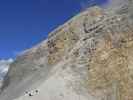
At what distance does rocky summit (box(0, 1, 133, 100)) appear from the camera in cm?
3509

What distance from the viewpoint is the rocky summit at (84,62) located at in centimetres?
3509

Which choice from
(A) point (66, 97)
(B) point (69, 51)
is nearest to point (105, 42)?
(B) point (69, 51)

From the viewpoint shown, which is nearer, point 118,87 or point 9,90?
point 118,87

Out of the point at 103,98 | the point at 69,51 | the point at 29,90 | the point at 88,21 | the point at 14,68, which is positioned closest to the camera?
the point at 103,98

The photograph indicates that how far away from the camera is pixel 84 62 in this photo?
3819 centimetres

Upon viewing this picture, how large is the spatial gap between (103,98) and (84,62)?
17.9ft

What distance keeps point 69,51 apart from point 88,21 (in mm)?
5417

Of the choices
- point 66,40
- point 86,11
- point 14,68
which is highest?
point 86,11

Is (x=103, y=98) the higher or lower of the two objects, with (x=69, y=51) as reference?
lower

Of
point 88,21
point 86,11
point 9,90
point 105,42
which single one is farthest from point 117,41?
point 9,90

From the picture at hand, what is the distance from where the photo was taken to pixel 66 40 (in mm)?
43688

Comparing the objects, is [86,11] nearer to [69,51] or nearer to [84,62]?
[69,51]

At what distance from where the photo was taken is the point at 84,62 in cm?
3819

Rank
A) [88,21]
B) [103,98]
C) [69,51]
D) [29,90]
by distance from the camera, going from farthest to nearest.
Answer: [88,21] → [69,51] → [29,90] → [103,98]
